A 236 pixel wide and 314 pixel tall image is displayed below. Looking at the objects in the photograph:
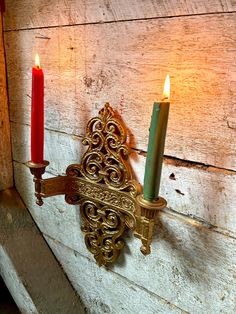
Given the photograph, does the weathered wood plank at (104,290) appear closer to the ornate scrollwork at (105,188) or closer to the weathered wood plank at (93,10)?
the ornate scrollwork at (105,188)

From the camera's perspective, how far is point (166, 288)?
583 millimetres

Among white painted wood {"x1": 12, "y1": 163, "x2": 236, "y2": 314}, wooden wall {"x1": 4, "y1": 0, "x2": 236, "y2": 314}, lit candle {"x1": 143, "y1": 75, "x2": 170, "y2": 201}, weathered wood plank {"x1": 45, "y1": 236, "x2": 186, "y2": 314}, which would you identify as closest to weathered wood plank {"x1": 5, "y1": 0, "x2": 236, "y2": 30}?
Result: wooden wall {"x1": 4, "y1": 0, "x2": 236, "y2": 314}

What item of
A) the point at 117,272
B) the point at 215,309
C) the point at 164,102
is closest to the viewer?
the point at 164,102

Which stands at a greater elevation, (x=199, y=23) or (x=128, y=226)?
(x=199, y=23)

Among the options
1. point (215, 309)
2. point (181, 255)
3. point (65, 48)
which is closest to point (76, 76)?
point (65, 48)

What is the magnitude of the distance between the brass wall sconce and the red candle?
0.03m

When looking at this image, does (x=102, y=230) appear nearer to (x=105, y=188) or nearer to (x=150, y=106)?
(x=105, y=188)

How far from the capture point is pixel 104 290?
70 centimetres

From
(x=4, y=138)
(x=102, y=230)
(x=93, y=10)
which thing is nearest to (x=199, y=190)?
(x=102, y=230)

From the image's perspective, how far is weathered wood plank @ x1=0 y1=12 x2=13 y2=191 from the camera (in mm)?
742

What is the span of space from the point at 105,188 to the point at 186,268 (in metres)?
0.21

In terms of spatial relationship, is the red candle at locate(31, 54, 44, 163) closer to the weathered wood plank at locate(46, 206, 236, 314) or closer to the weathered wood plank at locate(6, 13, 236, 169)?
the weathered wood plank at locate(6, 13, 236, 169)

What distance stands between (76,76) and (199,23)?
0.27 metres

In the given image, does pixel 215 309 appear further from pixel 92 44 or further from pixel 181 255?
pixel 92 44
